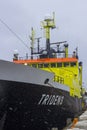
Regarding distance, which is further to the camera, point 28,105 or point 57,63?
point 57,63

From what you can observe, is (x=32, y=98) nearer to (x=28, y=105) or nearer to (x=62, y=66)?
(x=28, y=105)

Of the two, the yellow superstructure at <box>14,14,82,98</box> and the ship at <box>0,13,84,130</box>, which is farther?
the yellow superstructure at <box>14,14,82,98</box>

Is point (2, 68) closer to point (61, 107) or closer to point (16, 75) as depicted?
point (16, 75)

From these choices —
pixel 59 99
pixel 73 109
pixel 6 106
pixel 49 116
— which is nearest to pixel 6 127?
pixel 6 106

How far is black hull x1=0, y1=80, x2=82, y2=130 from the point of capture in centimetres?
1371

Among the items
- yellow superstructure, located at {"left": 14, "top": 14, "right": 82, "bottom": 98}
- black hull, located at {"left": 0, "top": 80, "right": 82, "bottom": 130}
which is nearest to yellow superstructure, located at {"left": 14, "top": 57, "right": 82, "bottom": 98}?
yellow superstructure, located at {"left": 14, "top": 14, "right": 82, "bottom": 98}

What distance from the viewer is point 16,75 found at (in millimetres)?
13836

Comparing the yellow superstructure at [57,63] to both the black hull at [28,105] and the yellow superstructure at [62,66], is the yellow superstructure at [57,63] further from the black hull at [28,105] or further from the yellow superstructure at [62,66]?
the black hull at [28,105]

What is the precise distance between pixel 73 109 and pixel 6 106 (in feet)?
29.3

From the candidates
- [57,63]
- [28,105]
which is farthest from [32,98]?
[57,63]

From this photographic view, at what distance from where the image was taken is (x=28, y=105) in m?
14.8

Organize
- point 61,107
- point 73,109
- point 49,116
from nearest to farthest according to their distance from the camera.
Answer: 1. point 49,116
2. point 61,107
3. point 73,109

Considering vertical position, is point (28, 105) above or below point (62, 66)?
below

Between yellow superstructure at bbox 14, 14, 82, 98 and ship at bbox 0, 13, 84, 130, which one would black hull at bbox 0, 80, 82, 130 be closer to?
ship at bbox 0, 13, 84, 130
